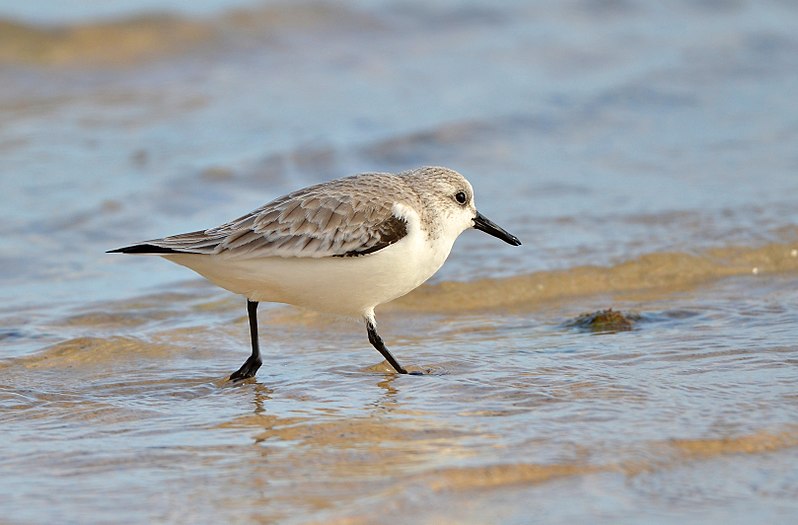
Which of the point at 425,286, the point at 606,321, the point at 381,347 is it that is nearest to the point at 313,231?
the point at 381,347

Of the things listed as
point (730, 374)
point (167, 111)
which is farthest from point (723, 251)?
point (167, 111)

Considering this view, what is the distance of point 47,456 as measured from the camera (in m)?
5.44

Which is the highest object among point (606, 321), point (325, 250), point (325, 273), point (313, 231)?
point (313, 231)

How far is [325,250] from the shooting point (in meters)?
6.55

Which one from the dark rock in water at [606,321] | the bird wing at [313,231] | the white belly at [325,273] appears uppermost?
the bird wing at [313,231]

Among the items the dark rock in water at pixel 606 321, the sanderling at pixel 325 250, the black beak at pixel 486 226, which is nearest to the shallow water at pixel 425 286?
the dark rock in water at pixel 606 321

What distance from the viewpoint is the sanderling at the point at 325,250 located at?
6535mm

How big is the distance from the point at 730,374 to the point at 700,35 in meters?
13.9

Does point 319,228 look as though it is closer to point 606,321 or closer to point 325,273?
point 325,273

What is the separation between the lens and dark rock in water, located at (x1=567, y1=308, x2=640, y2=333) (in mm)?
7613

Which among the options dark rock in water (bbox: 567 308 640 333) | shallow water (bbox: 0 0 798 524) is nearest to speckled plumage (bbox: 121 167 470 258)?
shallow water (bbox: 0 0 798 524)

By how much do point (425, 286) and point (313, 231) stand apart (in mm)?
2519

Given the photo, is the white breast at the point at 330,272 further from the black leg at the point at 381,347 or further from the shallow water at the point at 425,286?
the shallow water at the point at 425,286

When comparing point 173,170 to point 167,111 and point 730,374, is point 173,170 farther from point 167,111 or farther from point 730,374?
point 730,374
